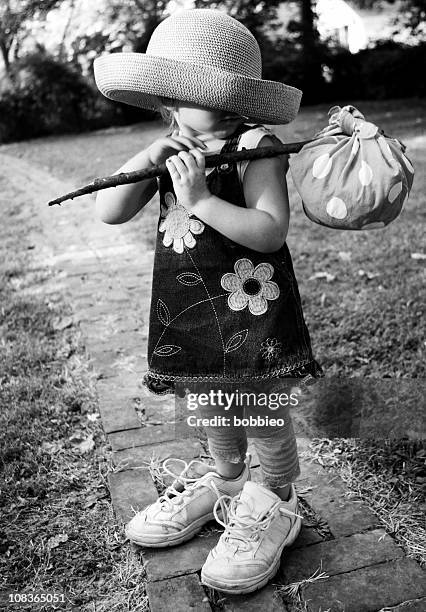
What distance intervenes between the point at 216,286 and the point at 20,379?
1.32 m

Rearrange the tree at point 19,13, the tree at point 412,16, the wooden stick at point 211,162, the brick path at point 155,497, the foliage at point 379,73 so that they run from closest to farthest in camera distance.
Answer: the wooden stick at point 211,162, the brick path at point 155,497, the tree at point 19,13, the foliage at point 379,73, the tree at point 412,16

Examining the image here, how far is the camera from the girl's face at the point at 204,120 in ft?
4.86

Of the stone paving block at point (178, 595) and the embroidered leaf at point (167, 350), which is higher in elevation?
the embroidered leaf at point (167, 350)

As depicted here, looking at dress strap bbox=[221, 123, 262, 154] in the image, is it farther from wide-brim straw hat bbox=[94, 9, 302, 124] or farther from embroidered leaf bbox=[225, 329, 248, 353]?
embroidered leaf bbox=[225, 329, 248, 353]

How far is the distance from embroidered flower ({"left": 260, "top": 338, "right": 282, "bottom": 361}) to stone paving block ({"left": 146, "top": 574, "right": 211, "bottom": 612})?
55cm

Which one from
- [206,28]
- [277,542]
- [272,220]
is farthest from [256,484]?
[206,28]

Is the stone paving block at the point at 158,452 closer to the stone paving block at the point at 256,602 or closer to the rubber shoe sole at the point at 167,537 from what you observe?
the rubber shoe sole at the point at 167,537

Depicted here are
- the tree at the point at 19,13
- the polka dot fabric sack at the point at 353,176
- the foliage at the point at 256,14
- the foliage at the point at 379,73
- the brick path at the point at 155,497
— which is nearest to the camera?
the polka dot fabric sack at the point at 353,176

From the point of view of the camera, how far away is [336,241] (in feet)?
13.3

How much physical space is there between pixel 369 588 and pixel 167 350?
706mm

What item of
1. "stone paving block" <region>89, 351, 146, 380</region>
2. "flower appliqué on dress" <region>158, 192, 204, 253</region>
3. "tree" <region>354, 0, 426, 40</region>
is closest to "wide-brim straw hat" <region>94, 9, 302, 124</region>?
"flower appliqué on dress" <region>158, 192, 204, 253</region>

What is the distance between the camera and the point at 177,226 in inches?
61.9

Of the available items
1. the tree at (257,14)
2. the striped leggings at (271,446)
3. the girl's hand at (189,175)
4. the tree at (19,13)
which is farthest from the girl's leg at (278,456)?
the tree at (19,13)

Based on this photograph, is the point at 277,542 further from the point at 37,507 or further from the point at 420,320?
the point at 420,320
